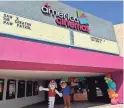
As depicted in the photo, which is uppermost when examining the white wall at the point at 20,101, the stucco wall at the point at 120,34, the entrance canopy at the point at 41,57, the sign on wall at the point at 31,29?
the stucco wall at the point at 120,34

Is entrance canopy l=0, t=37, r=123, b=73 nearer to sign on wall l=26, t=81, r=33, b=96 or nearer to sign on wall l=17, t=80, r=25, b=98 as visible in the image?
sign on wall l=17, t=80, r=25, b=98

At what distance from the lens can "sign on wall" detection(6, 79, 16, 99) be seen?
47.5ft

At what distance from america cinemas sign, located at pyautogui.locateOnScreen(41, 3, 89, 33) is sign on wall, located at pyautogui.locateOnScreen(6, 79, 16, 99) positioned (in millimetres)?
4941

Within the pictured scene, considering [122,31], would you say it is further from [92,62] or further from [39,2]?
[39,2]

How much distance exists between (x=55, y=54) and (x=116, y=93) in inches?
272

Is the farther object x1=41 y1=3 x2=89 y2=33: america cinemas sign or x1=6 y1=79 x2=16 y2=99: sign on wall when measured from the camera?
x1=6 y1=79 x2=16 y2=99: sign on wall

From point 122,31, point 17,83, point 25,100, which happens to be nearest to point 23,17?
point 17,83

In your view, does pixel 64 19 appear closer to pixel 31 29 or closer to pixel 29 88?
pixel 31 29

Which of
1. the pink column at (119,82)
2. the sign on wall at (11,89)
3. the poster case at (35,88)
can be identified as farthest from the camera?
the poster case at (35,88)

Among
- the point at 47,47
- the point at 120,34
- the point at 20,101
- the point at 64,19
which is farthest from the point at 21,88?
the point at 120,34

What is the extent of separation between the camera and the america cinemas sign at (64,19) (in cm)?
1280

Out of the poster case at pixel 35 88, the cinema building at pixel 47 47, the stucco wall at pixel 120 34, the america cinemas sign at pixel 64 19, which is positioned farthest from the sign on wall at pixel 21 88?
the stucco wall at pixel 120 34

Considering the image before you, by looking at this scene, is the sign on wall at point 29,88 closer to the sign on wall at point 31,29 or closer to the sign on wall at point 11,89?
the sign on wall at point 11,89

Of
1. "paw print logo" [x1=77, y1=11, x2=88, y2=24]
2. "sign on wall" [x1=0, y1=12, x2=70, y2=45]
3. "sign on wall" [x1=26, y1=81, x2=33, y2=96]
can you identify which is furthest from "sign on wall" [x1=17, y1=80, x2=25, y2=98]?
"paw print logo" [x1=77, y1=11, x2=88, y2=24]
